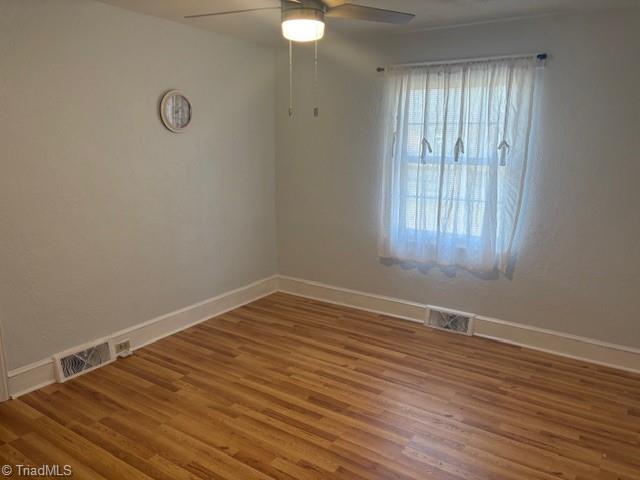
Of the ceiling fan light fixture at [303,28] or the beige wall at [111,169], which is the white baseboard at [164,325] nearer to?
the beige wall at [111,169]

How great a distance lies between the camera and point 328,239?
14.4ft

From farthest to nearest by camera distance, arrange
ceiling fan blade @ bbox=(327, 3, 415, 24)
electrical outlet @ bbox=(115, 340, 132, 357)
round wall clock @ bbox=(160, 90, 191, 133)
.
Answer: round wall clock @ bbox=(160, 90, 191, 133) < electrical outlet @ bbox=(115, 340, 132, 357) < ceiling fan blade @ bbox=(327, 3, 415, 24)

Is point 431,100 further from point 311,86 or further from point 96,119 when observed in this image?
point 96,119

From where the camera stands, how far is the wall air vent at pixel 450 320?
12.2 ft

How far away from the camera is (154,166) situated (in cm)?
340

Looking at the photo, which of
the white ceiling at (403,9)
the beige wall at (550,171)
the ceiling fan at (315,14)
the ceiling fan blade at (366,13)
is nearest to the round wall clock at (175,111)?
the white ceiling at (403,9)

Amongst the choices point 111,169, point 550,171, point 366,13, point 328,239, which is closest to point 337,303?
point 328,239

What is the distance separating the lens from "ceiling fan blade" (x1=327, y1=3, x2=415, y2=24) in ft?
7.51

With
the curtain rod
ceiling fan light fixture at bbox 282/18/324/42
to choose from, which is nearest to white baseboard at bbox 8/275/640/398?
the curtain rod

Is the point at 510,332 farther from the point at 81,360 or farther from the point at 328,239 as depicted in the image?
the point at 81,360

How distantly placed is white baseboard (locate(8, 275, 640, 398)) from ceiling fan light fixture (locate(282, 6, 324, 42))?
2.37 m

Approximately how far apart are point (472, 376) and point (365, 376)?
718 mm

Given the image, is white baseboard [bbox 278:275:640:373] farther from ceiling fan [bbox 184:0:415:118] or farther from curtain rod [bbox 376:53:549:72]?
ceiling fan [bbox 184:0:415:118]

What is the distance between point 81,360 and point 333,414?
67.7 inches
